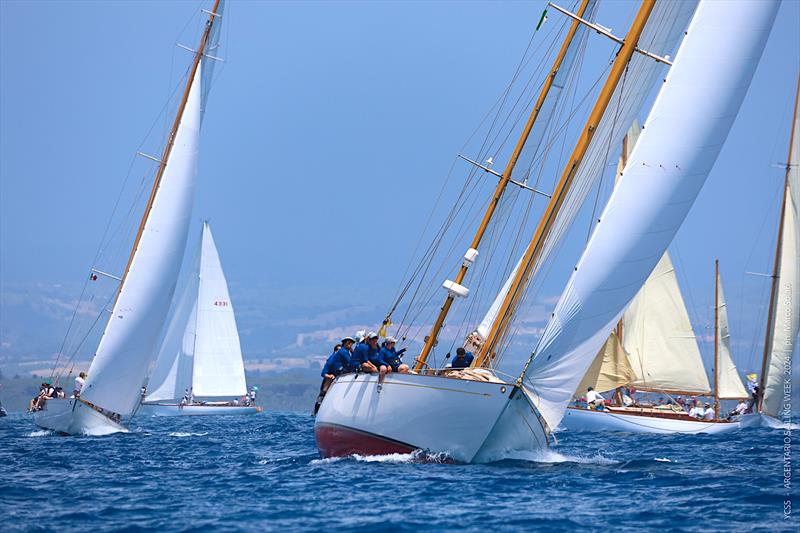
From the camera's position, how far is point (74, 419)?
34688 millimetres

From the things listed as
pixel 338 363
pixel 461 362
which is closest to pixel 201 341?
pixel 338 363

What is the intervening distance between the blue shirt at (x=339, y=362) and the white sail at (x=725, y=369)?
1046 inches

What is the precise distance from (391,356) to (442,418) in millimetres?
2472

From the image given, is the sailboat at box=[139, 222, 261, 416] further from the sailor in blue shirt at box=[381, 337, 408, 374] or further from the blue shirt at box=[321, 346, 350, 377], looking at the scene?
the sailor in blue shirt at box=[381, 337, 408, 374]

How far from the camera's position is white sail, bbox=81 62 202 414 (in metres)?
34.9

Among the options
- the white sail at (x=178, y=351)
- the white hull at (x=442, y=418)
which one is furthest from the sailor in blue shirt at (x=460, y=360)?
the white sail at (x=178, y=351)

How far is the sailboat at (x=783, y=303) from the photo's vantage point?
43812 mm

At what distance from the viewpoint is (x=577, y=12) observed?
27766mm

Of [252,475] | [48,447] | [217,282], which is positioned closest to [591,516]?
[252,475]

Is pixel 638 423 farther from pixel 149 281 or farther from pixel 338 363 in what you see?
pixel 338 363

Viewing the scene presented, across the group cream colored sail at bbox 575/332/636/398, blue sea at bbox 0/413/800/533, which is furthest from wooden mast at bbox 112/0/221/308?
cream colored sail at bbox 575/332/636/398

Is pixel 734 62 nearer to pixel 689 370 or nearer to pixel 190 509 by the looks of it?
pixel 190 509

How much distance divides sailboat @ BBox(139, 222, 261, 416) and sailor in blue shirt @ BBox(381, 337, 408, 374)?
36253 millimetres

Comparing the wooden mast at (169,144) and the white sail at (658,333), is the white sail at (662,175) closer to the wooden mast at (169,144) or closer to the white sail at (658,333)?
the wooden mast at (169,144)
